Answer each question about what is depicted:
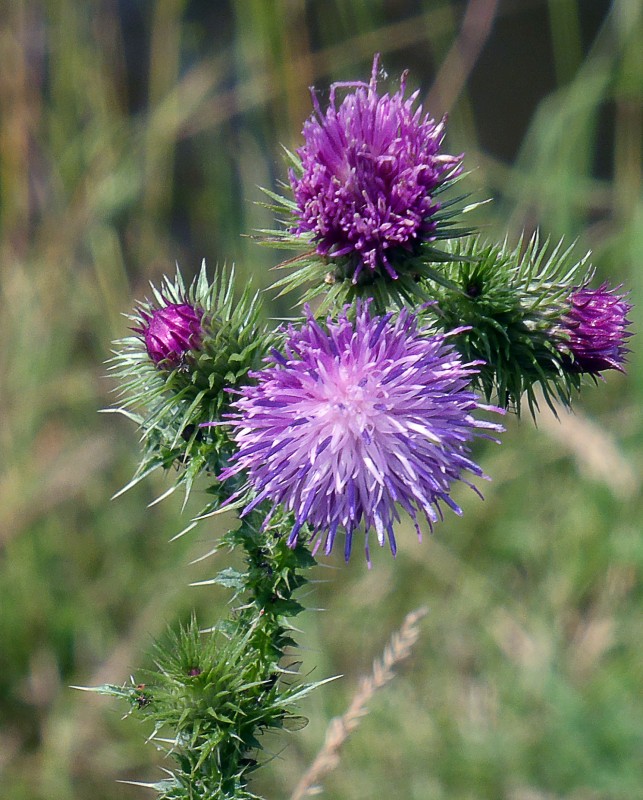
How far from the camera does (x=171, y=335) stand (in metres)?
2.12

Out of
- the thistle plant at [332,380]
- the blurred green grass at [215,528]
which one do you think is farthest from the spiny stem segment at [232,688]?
the blurred green grass at [215,528]

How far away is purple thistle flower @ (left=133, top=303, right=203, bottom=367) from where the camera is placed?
2104 millimetres

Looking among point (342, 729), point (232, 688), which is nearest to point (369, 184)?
point (232, 688)

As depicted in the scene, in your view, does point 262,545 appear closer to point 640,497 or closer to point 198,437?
point 198,437

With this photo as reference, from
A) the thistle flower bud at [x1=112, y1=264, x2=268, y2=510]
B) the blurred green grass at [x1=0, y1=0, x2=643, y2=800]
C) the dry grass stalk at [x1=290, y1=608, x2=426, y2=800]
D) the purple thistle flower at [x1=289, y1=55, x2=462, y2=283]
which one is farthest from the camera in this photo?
the blurred green grass at [x1=0, y1=0, x2=643, y2=800]

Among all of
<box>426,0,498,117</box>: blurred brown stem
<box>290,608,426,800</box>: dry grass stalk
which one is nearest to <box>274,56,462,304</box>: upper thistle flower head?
<box>290,608,426,800</box>: dry grass stalk

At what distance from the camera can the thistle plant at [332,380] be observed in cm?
182

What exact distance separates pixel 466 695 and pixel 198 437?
2.98 metres

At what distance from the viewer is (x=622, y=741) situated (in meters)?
3.74

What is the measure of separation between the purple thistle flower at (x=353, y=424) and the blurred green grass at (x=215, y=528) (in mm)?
2050

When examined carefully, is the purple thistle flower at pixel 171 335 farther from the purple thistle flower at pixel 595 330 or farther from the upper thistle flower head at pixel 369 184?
the purple thistle flower at pixel 595 330

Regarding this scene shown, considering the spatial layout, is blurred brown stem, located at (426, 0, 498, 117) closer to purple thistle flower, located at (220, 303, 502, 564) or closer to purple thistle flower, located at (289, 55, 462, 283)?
purple thistle flower, located at (289, 55, 462, 283)

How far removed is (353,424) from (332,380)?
107 millimetres

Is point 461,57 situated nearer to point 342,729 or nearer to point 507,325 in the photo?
point 507,325
